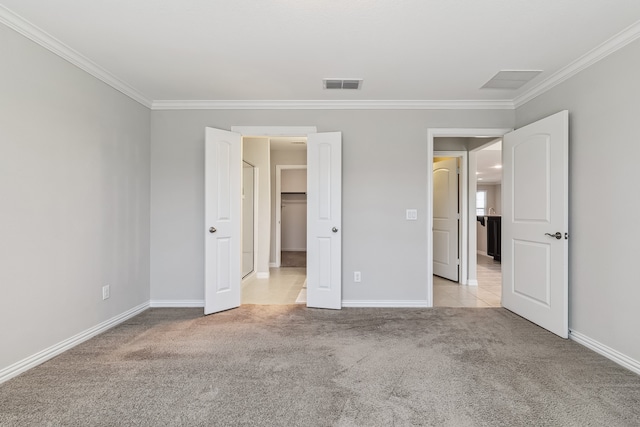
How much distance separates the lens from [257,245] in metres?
5.59

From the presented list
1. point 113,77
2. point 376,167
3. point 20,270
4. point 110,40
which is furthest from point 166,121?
point 376,167

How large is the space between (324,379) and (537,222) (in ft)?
8.22

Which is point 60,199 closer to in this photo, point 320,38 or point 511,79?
point 320,38

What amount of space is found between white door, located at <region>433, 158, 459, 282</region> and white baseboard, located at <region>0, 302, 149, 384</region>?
14.6 feet

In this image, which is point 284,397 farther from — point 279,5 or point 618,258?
point 618,258

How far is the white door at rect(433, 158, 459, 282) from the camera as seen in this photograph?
5055 millimetres

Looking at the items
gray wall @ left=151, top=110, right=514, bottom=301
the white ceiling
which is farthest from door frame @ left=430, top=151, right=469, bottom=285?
the white ceiling

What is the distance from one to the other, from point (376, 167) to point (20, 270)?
323cm

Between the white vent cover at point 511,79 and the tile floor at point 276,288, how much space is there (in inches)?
123

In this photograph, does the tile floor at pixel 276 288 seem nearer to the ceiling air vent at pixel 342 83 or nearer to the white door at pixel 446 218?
the white door at pixel 446 218

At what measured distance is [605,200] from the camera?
246 cm

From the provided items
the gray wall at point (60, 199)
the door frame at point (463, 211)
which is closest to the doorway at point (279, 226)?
the gray wall at point (60, 199)

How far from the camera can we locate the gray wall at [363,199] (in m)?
3.69

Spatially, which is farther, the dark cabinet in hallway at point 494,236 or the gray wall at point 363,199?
the dark cabinet in hallway at point 494,236
